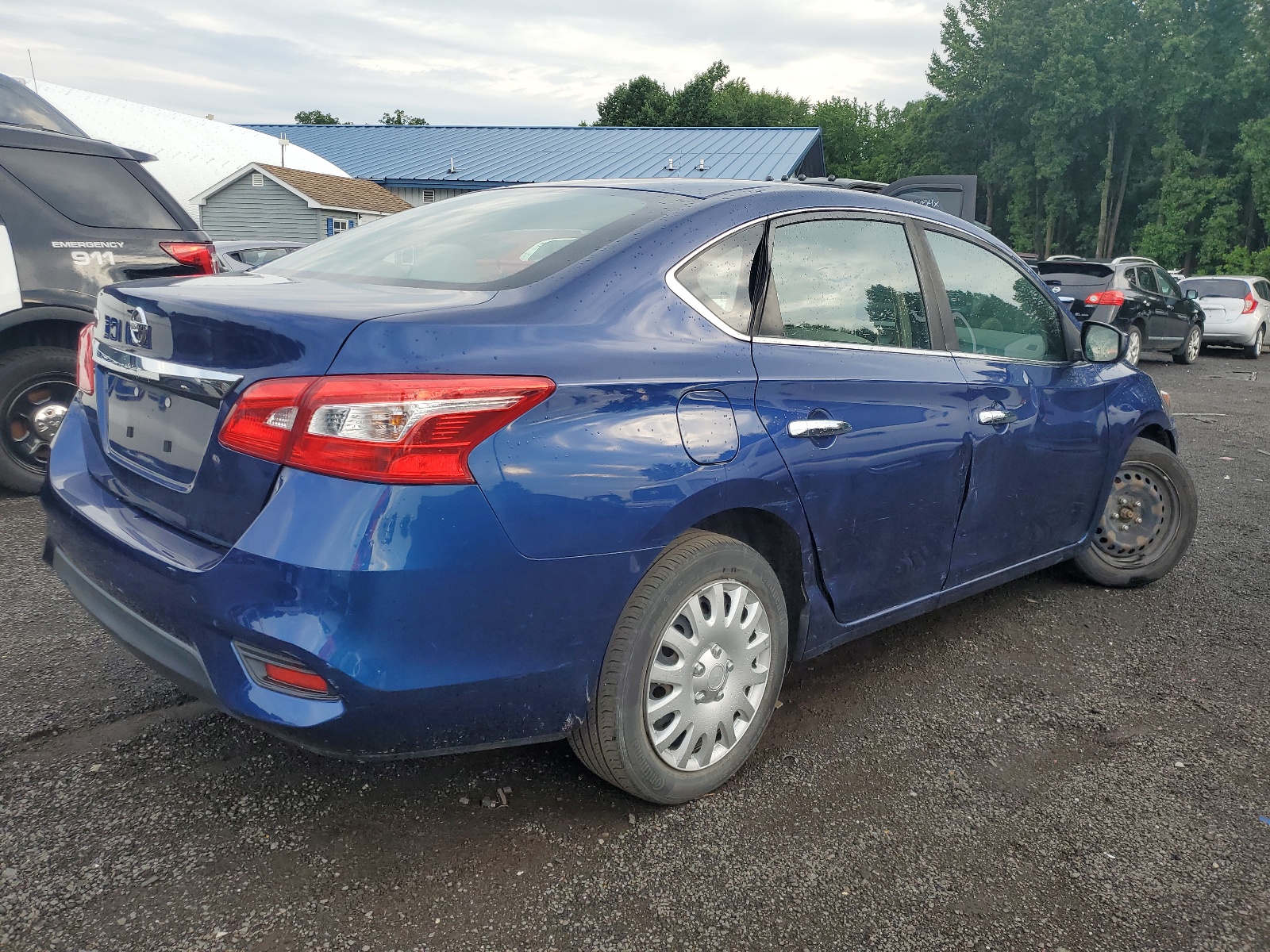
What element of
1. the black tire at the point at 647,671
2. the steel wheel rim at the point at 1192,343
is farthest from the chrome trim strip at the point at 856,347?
the steel wheel rim at the point at 1192,343

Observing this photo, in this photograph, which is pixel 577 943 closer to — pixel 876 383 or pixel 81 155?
pixel 876 383

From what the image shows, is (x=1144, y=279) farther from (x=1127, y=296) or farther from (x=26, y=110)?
(x=26, y=110)

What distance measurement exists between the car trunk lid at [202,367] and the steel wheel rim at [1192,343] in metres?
17.6

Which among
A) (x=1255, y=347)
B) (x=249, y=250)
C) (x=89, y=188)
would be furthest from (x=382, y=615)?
(x=1255, y=347)

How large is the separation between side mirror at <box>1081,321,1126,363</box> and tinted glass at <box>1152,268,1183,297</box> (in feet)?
44.0

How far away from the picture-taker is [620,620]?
7.38 feet

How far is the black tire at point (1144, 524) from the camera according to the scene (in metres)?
4.33

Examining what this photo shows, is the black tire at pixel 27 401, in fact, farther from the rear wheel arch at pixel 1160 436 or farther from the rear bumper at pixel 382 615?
the rear wheel arch at pixel 1160 436

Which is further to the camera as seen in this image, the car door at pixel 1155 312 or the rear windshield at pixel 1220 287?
Answer: the rear windshield at pixel 1220 287

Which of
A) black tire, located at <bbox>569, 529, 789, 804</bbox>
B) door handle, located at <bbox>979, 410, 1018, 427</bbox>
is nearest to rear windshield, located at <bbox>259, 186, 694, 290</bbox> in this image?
black tire, located at <bbox>569, 529, 789, 804</bbox>

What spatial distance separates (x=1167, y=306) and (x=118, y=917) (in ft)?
55.8

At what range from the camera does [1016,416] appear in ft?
11.1

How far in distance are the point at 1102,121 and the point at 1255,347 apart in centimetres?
4027

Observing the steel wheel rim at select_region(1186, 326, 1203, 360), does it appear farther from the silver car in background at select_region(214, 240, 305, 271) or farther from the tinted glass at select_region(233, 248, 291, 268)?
the tinted glass at select_region(233, 248, 291, 268)
